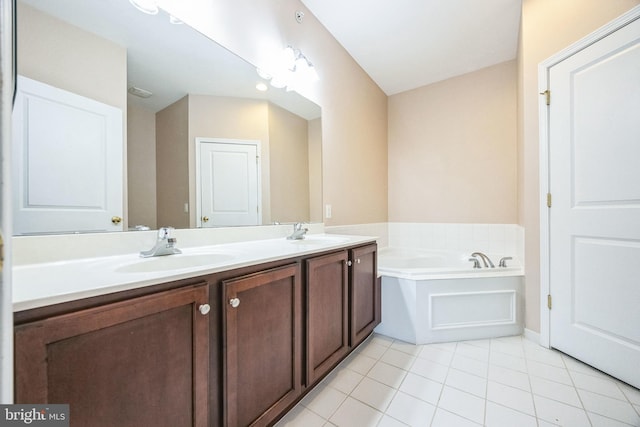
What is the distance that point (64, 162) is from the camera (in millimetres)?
886

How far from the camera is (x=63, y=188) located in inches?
35.1

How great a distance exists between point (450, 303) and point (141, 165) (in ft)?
7.02

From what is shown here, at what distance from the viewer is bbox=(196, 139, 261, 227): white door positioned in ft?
4.45

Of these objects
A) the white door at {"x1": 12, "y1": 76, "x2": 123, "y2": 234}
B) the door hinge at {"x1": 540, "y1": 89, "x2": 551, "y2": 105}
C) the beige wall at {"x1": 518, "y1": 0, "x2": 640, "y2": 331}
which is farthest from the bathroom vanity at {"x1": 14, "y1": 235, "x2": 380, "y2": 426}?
the door hinge at {"x1": 540, "y1": 89, "x2": 551, "y2": 105}

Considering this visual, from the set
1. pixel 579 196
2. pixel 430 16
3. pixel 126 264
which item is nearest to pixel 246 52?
pixel 126 264

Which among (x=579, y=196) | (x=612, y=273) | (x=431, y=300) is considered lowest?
(x=431, y=300)

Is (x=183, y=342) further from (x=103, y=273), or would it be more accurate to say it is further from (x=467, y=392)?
(x=467, y=392)

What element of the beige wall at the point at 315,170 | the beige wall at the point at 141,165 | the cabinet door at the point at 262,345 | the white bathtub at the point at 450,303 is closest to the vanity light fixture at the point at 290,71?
the beige wall at the point at 315,170

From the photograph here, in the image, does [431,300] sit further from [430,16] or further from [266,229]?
[430,16]

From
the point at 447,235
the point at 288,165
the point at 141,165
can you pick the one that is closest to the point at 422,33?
the point at 288,165

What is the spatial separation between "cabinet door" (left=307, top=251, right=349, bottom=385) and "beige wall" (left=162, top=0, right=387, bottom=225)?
0.81 metres

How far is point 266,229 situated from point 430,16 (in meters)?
2.09

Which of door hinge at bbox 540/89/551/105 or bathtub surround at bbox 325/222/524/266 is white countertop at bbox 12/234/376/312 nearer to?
bathtub surround at bbox 325/222/524/266

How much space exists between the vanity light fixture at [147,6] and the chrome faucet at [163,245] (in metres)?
0.93
